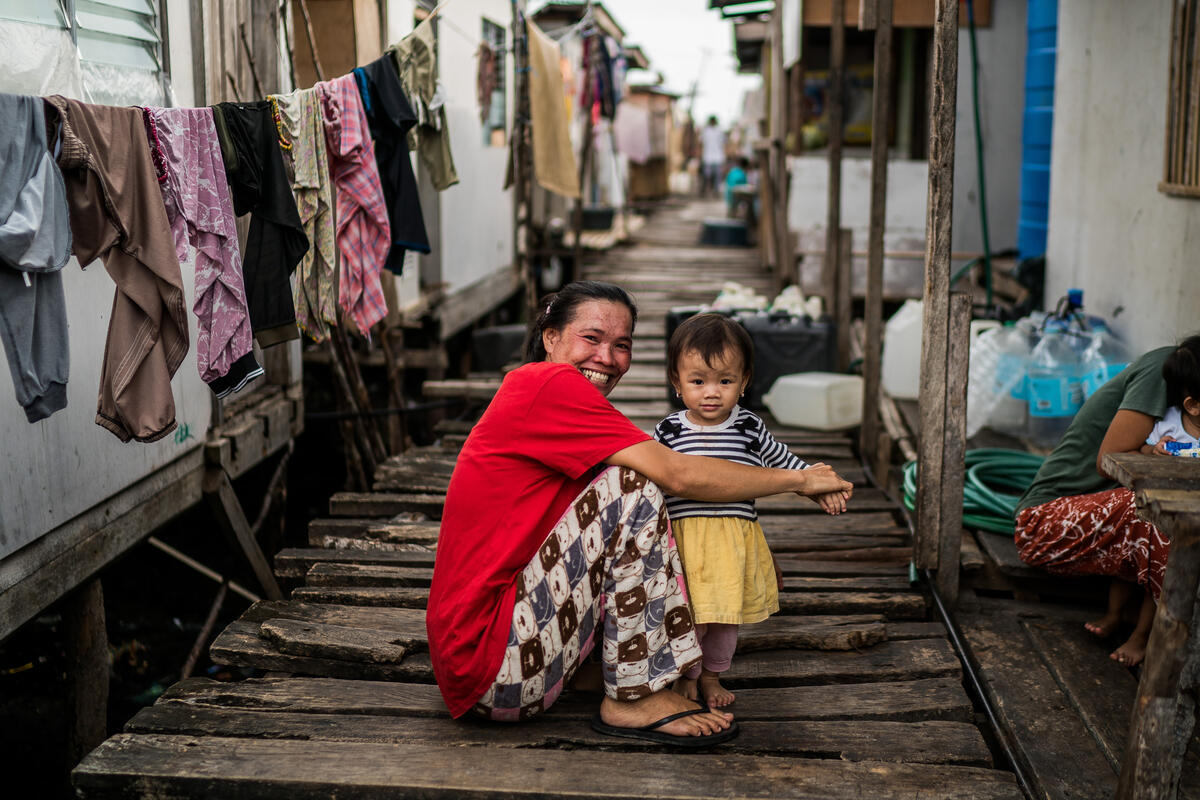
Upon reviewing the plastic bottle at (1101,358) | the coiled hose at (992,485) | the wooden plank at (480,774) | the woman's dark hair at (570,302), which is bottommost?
the wooden plank at (480,774)

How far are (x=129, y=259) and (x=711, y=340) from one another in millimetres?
1673

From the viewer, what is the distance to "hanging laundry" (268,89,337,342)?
4.07 m

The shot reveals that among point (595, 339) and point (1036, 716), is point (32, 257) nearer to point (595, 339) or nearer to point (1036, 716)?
point (595, 339)

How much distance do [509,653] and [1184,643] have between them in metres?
1.50

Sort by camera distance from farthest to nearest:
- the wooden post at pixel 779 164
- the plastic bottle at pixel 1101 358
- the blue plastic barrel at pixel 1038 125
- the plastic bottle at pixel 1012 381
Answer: the wooden post at pixel 779 164 → the blue plastic barrel at pixel 1038 125 → the plastic bottle at pixel 1012 381 → the plastic bottle at pixel 1101 358

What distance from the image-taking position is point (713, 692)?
10.2ft

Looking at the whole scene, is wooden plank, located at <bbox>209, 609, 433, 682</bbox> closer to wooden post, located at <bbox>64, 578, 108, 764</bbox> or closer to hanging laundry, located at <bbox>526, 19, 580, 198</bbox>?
wooden post, located at <bbox>64, 578, 108, 764</bbox>

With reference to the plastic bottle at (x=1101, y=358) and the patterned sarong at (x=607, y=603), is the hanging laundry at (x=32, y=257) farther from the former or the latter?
the plastic bottle at (x=1101, y=358)

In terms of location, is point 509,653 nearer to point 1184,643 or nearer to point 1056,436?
point 1184,643

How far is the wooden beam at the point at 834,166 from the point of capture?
7.00 metres

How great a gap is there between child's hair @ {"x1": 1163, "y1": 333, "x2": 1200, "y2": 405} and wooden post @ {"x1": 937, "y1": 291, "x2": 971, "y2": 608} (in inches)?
23.5

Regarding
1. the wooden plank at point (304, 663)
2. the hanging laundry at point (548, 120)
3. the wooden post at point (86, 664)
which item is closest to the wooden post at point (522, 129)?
the hanging laundry at point (548, 120)

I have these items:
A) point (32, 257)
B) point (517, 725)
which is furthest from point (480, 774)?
point (32, 257)

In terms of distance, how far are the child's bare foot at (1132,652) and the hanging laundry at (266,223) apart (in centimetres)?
292
